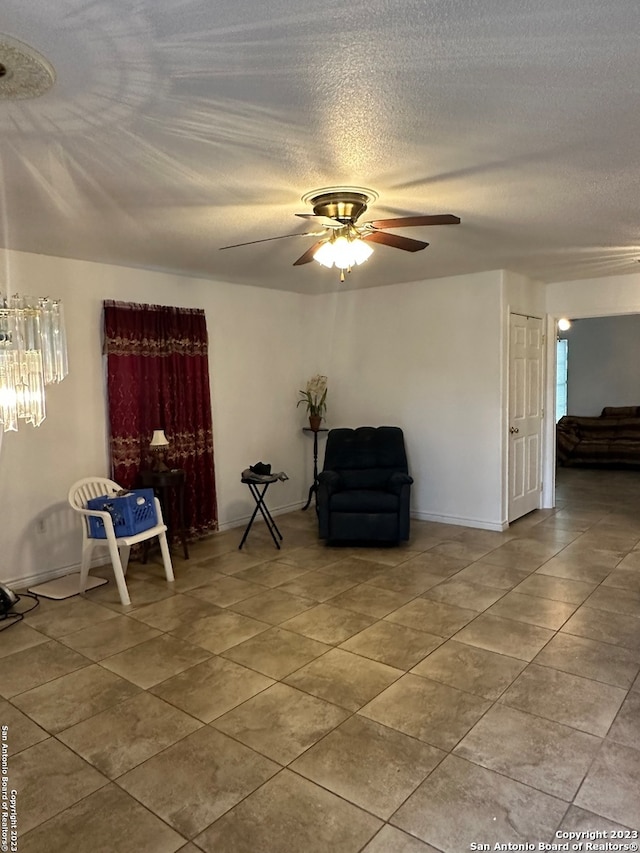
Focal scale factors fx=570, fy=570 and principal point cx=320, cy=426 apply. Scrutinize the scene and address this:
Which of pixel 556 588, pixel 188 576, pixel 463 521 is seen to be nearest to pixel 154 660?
pixel 188 576

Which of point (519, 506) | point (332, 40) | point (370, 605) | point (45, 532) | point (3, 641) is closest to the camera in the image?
point (332, 40)

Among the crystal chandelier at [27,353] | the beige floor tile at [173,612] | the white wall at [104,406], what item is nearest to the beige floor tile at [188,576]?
the beige floor tile at [173,612]

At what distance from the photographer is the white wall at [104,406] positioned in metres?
4.11

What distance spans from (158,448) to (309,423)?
210 centimetres

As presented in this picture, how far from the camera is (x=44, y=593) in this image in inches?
156

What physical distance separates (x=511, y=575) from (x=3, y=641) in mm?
3354

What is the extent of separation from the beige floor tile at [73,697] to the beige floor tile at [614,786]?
1.98 metres

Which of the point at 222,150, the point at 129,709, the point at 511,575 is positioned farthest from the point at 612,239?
the point at 129,709

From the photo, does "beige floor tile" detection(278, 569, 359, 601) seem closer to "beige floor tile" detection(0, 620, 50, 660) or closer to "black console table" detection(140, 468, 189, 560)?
"black console table" detection(140, 468, 189, 560)

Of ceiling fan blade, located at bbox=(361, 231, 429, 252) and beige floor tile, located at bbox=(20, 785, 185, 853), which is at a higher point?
ceiling fan blade, located at bbox=(361, 231, 429, 252)

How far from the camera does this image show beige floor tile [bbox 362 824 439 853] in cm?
180

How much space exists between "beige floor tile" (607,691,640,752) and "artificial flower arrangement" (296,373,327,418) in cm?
422

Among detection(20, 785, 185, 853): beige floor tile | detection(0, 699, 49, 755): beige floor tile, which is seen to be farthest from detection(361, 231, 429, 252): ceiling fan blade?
detection(0, 699, 49, 755): beige floor tile

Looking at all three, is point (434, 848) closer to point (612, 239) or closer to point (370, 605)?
point (370, 605)
